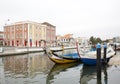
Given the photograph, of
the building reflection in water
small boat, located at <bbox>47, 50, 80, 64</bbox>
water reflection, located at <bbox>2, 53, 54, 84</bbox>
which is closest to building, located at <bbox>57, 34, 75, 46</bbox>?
the building reflection in water

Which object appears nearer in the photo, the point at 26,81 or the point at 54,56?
the point at 26,81

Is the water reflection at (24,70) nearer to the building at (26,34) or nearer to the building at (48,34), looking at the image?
the building at (26,34)

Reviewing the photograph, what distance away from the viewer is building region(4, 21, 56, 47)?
61062mm

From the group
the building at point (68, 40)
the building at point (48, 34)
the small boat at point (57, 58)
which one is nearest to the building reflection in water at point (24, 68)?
the small boat at point (57, 58)

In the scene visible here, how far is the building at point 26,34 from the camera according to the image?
6106 cm

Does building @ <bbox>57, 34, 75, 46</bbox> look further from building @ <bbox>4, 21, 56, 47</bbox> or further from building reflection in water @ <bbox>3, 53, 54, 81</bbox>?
building reflection in water @ <bbox>3, 53, 54, 81</bbox>

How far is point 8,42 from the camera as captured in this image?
6794 cm

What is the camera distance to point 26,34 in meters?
61.1

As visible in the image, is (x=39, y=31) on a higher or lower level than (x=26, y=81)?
higher

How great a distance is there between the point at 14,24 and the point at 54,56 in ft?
155

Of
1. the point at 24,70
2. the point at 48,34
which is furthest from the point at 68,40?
the point at 24,70

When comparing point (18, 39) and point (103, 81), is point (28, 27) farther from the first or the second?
point (103, 81)

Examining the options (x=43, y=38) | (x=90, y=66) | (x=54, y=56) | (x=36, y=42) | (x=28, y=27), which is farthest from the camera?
(x=43, y=38)

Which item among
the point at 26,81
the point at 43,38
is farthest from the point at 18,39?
the point at 26,81
